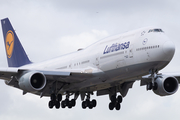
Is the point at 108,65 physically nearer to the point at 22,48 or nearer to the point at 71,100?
the point at 71,100

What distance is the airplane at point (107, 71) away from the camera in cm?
3066

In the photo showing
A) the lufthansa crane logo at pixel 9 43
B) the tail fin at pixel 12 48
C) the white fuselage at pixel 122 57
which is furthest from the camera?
the lufthansa crane logo at pixel 9 43

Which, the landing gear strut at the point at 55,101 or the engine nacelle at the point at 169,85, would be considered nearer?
the engine nacelle at the point at 169,85

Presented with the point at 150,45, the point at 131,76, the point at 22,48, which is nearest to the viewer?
the point at 150,45

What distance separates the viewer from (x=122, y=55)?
31859 millimetres

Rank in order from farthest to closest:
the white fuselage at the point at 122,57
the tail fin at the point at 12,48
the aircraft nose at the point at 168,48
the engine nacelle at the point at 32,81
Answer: the tail fin at the point at 12,48 → the engine nacelle at the point at 32,81 → the white fuselage at the point at 122,57 → the aircraft nose at the point at 168,48

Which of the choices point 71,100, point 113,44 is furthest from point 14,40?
point 113,44

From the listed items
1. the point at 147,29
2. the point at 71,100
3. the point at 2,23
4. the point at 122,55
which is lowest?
the point at 71,100

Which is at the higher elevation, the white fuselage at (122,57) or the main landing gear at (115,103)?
the white fuselage at (122,57)

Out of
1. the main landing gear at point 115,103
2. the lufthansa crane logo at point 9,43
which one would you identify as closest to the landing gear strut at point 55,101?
the main landing gear at point 115,103

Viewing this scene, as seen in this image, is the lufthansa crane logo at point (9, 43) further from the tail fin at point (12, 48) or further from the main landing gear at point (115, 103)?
the main landing gear at point (115, 103)

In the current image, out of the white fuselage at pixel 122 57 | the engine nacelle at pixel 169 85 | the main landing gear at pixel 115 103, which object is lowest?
the main landing gear at pixel 115 103

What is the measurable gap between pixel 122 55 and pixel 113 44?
63.0 inches

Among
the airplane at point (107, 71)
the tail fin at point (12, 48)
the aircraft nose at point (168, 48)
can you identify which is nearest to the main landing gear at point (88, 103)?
the airplane at point (107, 71)
